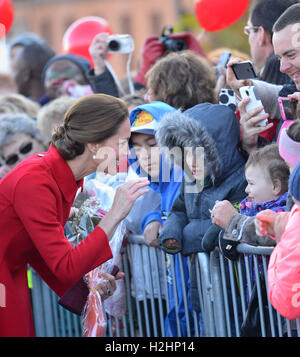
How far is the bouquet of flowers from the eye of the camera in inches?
155

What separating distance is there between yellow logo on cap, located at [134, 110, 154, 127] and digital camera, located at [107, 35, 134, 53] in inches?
50.4

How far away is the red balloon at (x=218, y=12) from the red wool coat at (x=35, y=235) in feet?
9.61

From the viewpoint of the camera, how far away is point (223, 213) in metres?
3.62

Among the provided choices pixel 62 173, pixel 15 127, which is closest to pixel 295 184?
pixel 62 173

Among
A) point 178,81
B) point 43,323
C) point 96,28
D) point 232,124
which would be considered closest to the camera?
point 232,124

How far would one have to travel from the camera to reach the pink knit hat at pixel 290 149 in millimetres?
3256

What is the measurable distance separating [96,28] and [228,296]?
15.8 feet

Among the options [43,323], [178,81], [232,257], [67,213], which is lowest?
[43,323]

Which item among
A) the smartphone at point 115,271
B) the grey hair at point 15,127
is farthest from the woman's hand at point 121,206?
the grey hair at point 15,127

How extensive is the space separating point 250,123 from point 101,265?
47.3 inches
